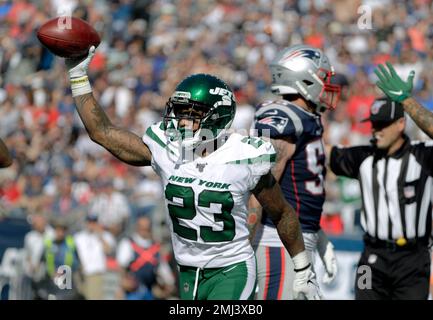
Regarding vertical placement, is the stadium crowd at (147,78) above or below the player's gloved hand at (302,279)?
above

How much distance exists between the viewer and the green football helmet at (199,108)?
16.1 feet

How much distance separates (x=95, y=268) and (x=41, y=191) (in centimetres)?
269

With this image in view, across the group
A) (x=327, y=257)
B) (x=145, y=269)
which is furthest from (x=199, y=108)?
(x=145, y=269)

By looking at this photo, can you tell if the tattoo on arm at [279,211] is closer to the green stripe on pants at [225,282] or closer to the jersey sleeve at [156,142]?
the green stripe on pants at [225,282]

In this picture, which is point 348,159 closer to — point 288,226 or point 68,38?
point 288,226

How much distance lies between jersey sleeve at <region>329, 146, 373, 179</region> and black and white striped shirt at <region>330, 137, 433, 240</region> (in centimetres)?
8

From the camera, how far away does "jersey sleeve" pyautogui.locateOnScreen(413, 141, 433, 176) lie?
658 centimetres

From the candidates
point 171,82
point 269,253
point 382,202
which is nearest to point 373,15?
point 171,82

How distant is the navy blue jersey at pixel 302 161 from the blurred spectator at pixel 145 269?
404 cm

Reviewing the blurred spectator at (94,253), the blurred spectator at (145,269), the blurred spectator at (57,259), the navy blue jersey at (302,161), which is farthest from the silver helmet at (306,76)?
the blurred spectator at (94,253)

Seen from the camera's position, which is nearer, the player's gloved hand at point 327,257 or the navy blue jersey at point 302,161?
the navy blue jersey at point 302,161

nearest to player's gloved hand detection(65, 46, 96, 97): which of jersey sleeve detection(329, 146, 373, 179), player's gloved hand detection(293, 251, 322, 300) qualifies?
player's gloved hand detection(293, 251, 322, 300)

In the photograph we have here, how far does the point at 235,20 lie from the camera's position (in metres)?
15.6

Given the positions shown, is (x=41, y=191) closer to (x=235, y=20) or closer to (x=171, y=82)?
(x=171, y=82)
